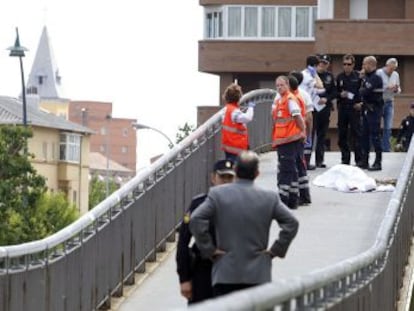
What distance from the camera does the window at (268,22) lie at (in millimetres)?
84125

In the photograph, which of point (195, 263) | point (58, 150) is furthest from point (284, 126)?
point (58, 150)

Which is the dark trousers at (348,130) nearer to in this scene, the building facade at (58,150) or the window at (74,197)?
the building facade at (58,150)

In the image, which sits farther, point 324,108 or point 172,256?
point 324,108

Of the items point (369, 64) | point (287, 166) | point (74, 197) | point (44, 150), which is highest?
point (369, 64)

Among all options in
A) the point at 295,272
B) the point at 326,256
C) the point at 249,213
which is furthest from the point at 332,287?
A: the point at 326,256

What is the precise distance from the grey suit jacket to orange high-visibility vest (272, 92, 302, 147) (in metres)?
9.66

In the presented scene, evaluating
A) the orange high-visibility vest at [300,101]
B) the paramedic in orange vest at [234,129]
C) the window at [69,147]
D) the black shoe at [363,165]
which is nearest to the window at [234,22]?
the black shoe at [363,165]

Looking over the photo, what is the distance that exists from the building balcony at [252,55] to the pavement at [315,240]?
5113 cm

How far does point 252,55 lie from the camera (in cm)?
8169

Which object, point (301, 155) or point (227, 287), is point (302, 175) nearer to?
point (301, 155)

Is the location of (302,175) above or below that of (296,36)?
above

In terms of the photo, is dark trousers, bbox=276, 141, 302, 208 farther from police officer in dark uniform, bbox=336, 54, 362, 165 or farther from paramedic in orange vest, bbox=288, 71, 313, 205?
police officer in dark uniform, bbox=336, 54, 362, 165

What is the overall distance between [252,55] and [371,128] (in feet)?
173

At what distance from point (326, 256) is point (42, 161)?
130 m
